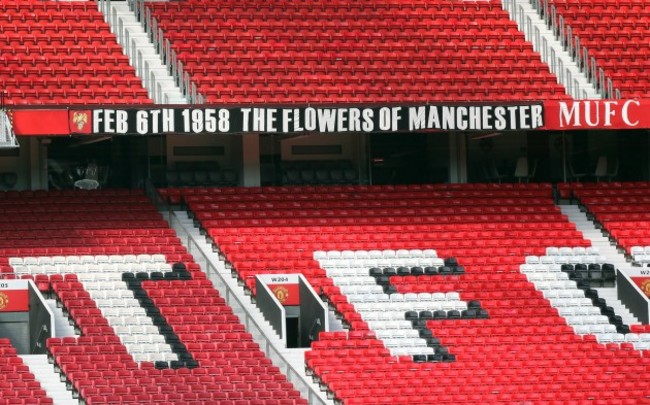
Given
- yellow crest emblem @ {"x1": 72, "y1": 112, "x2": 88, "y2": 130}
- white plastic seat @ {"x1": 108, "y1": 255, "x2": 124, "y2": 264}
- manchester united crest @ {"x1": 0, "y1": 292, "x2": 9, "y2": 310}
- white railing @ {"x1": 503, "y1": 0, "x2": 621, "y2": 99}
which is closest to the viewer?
manchester united crest @ {"x1": 0, "y1": 292, "x2": 9, "y2": 310}

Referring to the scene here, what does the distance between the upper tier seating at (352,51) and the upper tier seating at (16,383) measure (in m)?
8.44

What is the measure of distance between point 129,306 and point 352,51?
9082mm

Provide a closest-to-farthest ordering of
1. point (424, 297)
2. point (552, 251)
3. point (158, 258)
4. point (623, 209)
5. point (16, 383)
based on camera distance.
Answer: point (16, 383) < point (424, 297) < point (158, 258) < point (552, 251) < point (623, 209)

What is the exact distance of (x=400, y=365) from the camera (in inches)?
1178

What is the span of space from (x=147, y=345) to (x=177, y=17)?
10.3m

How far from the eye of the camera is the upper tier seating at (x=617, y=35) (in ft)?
122

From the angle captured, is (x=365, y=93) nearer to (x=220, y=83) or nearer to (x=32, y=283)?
(x=220, y=83)

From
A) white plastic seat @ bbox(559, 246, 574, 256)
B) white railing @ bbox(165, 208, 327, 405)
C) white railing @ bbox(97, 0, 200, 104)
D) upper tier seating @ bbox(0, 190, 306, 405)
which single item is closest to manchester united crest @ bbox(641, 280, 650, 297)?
white plastic seat @ bbox(559, 246, 574, 256)

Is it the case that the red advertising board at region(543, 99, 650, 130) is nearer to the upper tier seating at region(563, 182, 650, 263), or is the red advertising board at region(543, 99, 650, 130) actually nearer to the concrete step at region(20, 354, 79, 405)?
the upper tier seating at region(563, 182, 650, 263)

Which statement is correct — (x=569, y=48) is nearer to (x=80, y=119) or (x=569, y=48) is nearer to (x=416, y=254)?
(x=416, y=254)

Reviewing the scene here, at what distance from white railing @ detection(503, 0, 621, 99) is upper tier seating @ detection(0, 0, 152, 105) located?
30.5 ft

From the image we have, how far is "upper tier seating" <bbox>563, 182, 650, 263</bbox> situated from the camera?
114 ft

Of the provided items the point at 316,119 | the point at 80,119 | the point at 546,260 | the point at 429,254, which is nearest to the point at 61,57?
the point at 80,119

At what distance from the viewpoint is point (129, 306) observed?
1211 inches
